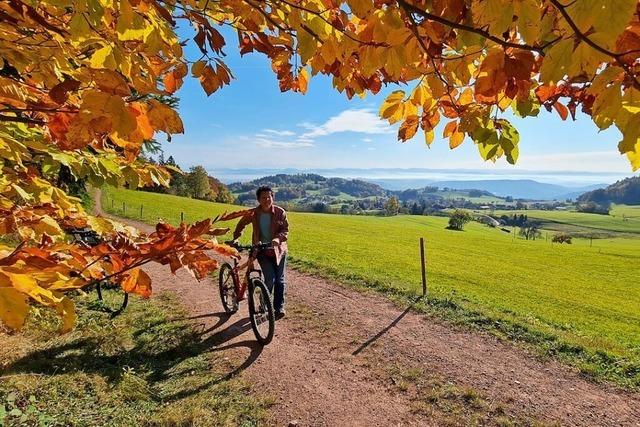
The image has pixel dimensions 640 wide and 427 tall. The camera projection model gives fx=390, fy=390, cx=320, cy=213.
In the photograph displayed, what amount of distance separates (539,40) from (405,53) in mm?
431

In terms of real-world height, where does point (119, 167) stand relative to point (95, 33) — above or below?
below

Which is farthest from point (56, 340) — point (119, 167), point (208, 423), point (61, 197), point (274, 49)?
point (274, 49)

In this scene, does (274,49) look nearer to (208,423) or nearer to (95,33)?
(95,33)

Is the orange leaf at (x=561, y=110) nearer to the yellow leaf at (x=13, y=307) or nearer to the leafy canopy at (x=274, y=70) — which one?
the leafy canopy at (x=274, y=70)

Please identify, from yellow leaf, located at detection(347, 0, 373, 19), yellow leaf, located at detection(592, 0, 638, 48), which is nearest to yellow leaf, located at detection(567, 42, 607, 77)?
yellow leaf, located at detection(592, 0, 638, 48)

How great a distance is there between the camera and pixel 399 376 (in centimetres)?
575

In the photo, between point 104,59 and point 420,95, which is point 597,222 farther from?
point 104,59

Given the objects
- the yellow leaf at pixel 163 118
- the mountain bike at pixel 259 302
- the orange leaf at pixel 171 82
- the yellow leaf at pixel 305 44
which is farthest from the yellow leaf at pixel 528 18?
the mountain bike at pixel 259 302

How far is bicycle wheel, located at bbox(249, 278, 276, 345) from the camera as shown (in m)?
6.37

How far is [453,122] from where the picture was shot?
6.10 ft

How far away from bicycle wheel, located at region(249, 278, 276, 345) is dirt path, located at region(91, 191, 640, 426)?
234mm

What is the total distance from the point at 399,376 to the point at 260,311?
246 cm

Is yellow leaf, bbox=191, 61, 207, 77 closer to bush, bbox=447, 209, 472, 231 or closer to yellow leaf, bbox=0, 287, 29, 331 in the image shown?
yellow leaf, bbox=0, 287, 29, 331

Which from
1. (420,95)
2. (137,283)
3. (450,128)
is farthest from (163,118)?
(450,128)
